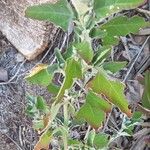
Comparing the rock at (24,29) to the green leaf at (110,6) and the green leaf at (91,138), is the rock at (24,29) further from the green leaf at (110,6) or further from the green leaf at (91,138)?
the green leaf at (110,6)

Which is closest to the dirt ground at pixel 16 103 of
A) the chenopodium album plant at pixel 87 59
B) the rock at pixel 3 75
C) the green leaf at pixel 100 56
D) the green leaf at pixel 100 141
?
the rock at pixel 3 75

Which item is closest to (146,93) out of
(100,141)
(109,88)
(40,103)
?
(100,141)

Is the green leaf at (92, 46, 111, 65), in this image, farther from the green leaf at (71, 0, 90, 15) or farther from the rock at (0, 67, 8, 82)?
the rock at (0, 67, 8, 82)

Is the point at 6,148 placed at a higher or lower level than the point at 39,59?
lower

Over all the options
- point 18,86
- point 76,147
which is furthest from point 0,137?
point 76,147

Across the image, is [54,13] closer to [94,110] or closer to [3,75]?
[94,110]

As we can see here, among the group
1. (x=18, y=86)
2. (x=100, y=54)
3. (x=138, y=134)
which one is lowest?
(x=138, y=134)

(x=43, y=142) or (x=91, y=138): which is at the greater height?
(x=43, y=142)

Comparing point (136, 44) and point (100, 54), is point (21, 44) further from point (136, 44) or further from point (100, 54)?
point (100, 54)
